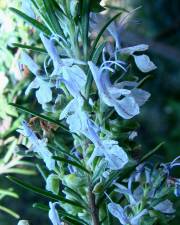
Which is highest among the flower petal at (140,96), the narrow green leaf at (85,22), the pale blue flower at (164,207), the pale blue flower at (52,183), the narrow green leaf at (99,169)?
the narrow green leaf at (85,22)

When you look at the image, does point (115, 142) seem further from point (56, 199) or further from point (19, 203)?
point (19, 203)

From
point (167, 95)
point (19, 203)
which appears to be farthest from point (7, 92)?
point (167, 95)

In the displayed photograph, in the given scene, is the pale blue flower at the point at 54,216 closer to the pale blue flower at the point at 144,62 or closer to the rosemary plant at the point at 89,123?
the rosemary plant at the point at 89,123

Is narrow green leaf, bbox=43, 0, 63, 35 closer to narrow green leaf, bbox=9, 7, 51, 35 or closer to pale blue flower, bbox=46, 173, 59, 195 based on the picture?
narrow green leaf, bbox=9, 7, 51, 35

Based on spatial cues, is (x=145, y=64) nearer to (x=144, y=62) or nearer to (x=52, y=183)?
(x=144, y=62)

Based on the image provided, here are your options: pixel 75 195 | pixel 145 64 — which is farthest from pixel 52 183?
pixel 145 64

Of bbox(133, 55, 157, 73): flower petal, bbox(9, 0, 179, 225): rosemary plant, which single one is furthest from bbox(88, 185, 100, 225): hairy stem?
bbox(133, 55, 157, 73): flower petal

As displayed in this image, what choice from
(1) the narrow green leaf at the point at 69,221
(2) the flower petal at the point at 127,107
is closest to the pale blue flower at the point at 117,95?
(2) the flower petal at the point at 127,107
